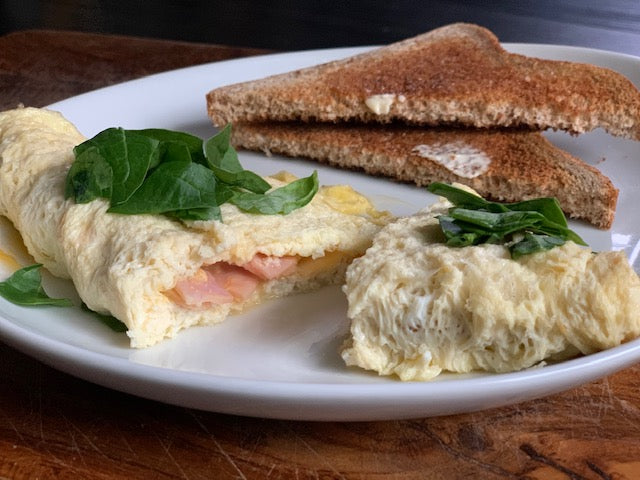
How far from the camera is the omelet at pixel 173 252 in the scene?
95.8 inches

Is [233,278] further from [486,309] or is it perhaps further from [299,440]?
[486,309]

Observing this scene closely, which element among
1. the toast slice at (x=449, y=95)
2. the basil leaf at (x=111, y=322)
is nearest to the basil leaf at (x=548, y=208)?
the basil leaf at (x=111, y=322)

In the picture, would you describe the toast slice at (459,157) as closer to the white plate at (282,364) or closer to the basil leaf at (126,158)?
the white plate at (282,364)

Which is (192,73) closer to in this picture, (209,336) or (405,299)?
(209,336)

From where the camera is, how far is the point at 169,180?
260 centimetres

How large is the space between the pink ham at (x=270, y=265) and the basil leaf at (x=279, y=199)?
159mm

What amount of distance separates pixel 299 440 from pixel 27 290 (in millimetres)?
989

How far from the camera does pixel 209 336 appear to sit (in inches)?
99.6

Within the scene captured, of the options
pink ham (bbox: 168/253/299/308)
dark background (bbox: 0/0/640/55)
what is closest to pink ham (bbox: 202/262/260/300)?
pink ham (bbox: 168/253/299/308)

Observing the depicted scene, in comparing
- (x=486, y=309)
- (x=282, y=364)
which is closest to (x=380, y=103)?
(x=282, y=364)

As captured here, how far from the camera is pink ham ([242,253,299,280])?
2602 millimetres

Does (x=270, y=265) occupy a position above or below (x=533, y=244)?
below

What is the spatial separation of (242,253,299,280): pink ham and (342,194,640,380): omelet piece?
1.28 ft

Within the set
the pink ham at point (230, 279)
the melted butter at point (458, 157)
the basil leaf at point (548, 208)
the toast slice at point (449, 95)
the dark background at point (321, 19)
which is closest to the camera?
the basil leaf at point (548, 208)
